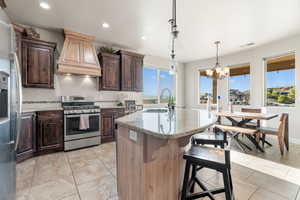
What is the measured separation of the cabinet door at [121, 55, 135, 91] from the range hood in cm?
80

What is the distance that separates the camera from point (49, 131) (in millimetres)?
3045

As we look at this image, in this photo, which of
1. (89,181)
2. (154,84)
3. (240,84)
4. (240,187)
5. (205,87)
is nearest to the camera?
(240,187)

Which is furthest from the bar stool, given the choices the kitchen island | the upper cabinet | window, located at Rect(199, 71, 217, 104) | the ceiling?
window, located at Rect(199, 71, 217, 104)

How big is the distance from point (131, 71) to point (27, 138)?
302cm

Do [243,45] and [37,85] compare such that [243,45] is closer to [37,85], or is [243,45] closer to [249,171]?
[249,171]

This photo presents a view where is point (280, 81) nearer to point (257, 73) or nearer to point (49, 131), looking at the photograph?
point (257, 73)

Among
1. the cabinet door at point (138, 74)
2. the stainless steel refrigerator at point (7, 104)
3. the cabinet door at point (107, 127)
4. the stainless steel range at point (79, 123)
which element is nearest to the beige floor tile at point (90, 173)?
the stainless steel refrigerator at point (7, 104)

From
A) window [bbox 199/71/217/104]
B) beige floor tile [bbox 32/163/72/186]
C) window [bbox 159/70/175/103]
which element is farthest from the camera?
window [bbox 159/70/175/103]

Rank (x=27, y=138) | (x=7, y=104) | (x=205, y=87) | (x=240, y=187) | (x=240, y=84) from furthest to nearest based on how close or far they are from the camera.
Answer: (x=205, y=87) → (x=240, y=84) → (x=27, y=138) → (x=240, y=187) → (x=7, y=104)

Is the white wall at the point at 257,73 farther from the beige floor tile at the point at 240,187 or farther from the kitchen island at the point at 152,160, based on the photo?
the kitchen island at the point at 152,160

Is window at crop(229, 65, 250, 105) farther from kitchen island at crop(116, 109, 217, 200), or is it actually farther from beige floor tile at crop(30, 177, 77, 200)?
beige floor tile at crop(30, 177, 77, 200)

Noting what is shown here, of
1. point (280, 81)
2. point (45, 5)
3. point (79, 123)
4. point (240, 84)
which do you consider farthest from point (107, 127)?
point (280, 81)

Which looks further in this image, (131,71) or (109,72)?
(131,71)

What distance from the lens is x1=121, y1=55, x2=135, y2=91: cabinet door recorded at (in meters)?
4.29
